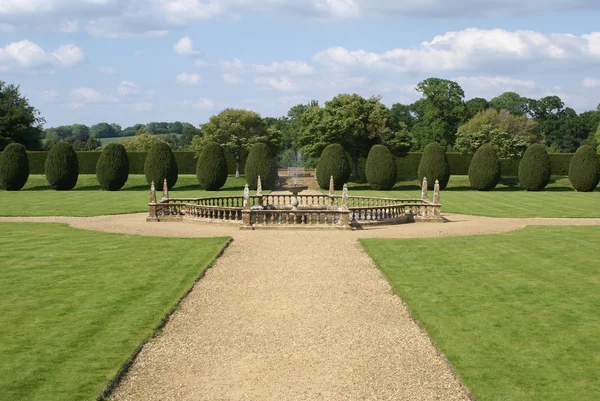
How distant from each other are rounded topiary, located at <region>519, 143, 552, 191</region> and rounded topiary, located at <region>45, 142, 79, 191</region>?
3686cm

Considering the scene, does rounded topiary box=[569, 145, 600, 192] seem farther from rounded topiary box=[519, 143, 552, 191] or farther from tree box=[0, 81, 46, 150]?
tree box=[0, 81, 46, 150]

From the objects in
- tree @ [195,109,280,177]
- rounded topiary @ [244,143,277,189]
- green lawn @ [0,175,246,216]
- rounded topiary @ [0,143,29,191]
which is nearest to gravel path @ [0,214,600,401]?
green lawn @ [0,175,246,216]

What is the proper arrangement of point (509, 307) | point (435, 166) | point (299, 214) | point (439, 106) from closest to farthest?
point (509, 307), point (299, 214), point (435, 166), point (439, 106)

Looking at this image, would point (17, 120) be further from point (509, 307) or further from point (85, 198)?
point (509, 307)

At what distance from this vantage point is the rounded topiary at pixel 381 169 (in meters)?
50.6

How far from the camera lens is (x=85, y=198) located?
42.1 m

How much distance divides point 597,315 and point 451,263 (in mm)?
5667

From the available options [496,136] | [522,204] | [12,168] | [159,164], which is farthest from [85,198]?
[496,136]

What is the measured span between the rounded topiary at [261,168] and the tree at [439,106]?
3665 cm

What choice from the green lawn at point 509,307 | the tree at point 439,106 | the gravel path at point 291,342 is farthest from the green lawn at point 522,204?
the tree at point 439,106

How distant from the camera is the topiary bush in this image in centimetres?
4919

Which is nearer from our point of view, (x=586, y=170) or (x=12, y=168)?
(x=586, y=170)

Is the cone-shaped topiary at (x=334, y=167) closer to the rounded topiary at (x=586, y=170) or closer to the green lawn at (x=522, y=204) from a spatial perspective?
the green lawn at (x=522, y=204)

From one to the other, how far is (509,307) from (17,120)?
67267 mm
